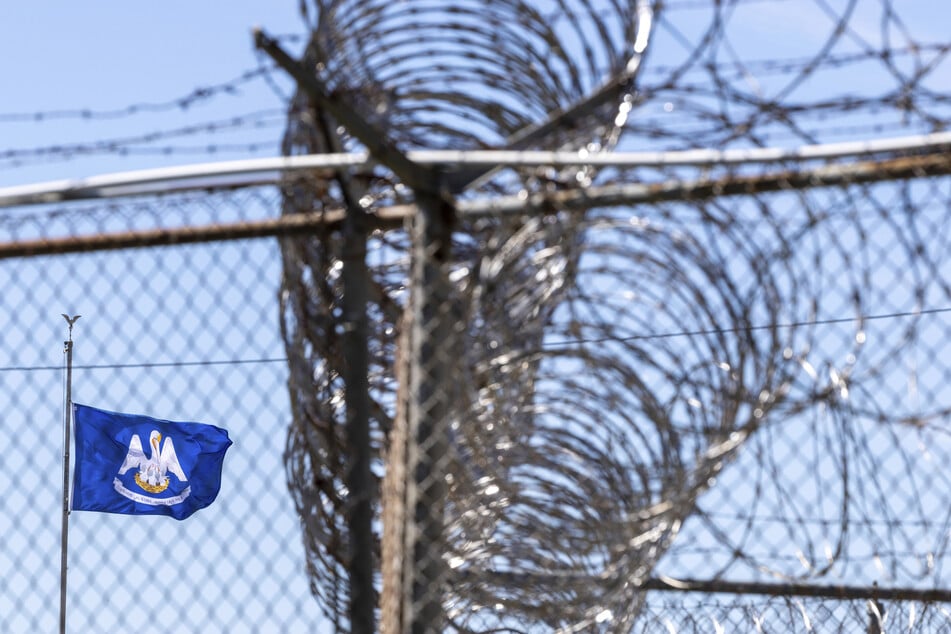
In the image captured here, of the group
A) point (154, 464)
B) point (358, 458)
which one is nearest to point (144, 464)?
point (154, 464)

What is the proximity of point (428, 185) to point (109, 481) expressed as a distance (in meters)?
13.6

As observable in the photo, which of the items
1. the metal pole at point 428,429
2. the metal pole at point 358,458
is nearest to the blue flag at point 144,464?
the metal pole at point 358,458

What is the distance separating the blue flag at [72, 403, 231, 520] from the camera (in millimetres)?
17109

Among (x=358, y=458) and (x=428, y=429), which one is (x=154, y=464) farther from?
(x=428, y=429)

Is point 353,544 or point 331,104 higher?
point 331,104

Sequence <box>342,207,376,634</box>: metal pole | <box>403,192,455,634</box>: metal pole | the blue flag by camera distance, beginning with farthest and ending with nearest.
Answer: the blue flag
<box>342,207,376,634</box>: metal pole
<box>403,192,455,634</box>: metal pole

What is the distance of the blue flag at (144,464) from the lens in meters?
17.1

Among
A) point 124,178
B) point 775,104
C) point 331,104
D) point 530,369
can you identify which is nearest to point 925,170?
point 775,104

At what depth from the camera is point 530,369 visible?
6.27 m

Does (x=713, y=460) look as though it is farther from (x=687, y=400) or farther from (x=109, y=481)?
(x=109, y=481)

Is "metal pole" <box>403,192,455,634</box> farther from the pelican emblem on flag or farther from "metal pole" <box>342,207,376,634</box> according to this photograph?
the pelican emblem on flag

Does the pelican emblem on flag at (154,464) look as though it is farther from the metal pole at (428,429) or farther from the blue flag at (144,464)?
the metal pole at (428,429)

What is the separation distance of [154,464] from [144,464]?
0.15 m

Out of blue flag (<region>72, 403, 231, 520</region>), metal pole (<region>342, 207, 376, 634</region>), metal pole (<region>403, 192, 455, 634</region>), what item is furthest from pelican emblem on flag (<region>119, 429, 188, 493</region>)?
metal pole (<region>403, 192, 455, 634</region>)
